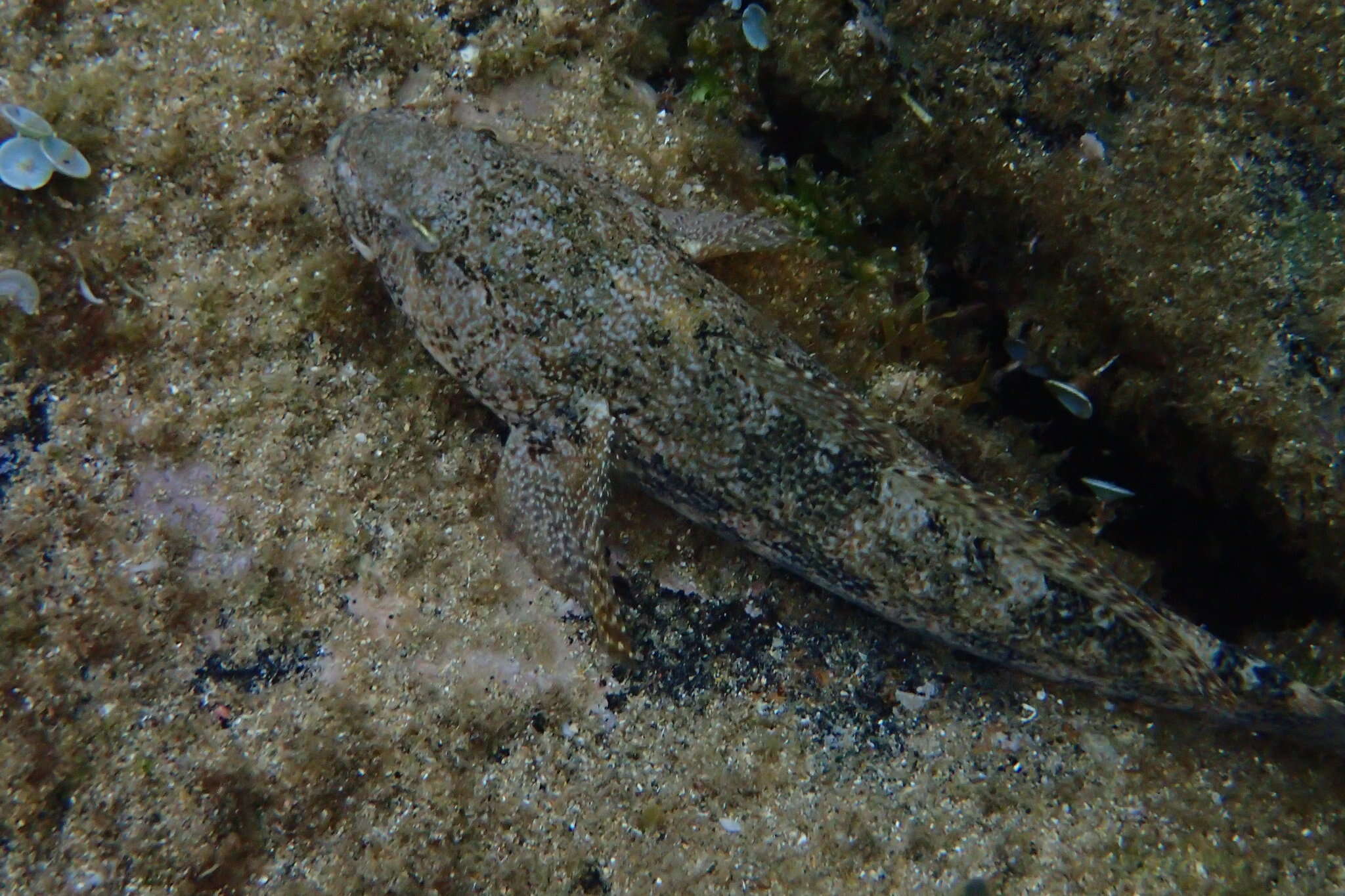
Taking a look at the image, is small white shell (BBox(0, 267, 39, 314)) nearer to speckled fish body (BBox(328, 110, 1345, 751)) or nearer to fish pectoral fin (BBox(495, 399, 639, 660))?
speckled fish body (BBox(328, 110, 1345, 751))

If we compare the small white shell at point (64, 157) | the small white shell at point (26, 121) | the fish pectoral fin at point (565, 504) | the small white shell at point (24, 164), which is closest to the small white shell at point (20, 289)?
the small white shell at point (24, 164)

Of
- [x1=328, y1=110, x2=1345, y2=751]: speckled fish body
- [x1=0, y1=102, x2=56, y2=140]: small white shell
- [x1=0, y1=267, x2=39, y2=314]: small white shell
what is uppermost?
[x1=328, y1=110, x2=1345, y2=751]: speckled fish body

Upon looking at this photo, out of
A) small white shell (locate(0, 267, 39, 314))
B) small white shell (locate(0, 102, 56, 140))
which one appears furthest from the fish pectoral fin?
small white shell (locate(0, 102, 56, 140))

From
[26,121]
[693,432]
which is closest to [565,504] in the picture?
[693,432]

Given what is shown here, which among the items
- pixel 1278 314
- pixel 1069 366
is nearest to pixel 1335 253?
pixel 1278 314

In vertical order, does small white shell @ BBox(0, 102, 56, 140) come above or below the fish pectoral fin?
above

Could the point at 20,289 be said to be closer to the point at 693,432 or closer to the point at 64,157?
the point at 64,157
